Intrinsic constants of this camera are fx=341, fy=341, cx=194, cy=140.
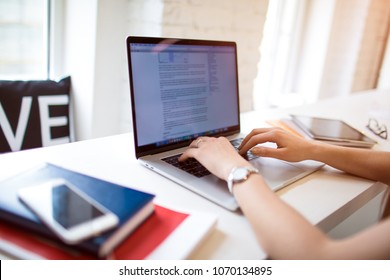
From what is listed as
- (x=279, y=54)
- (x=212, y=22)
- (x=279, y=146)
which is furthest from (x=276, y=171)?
(x=279, y=54)

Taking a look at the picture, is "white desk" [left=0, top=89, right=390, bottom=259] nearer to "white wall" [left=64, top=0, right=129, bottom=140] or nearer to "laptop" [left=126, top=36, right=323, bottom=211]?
"laptop" [left=126, top=36, right=323, bottom=211]

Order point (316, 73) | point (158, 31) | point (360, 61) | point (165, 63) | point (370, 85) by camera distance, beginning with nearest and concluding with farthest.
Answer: point (165, 63)
point (158, 31)
point (316, 73)
point (360, 61)
point (370, 85)

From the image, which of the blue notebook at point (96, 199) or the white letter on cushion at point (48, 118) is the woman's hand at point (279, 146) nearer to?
the blue notebook at point (96, 199)

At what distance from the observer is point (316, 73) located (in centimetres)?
235

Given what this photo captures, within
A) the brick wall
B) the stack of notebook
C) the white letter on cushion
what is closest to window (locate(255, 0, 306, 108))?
the brick wall

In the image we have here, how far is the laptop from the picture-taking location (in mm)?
605

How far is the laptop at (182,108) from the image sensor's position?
0.61m

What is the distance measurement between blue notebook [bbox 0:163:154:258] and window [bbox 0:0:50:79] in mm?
848

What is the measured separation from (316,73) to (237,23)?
1.09 m

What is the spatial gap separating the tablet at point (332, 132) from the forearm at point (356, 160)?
0.17 meters

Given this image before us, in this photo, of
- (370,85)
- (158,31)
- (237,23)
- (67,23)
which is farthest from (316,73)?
(67,23)

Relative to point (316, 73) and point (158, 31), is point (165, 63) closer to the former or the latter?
point (158, 31)

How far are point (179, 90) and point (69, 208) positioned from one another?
373 mm

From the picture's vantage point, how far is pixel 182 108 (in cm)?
70
